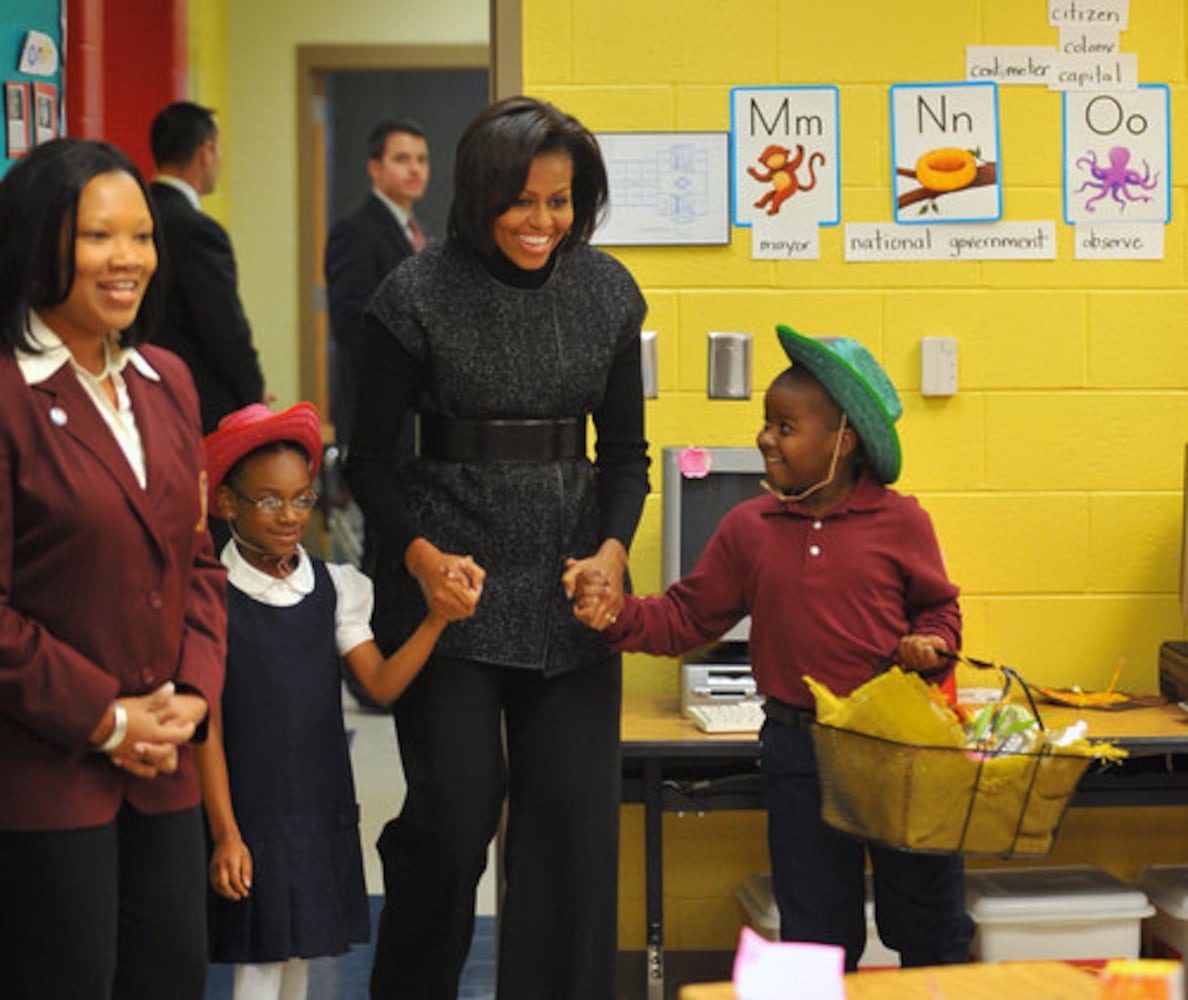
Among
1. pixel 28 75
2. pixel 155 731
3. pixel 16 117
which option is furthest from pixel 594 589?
pixel 28 75

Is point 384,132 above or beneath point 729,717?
above

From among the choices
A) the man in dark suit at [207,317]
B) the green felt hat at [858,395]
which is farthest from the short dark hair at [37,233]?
the man in dark suit at [207,317]

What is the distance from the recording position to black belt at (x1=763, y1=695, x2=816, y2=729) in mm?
2971

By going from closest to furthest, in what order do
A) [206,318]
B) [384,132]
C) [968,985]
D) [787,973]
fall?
[787,973] → [968,985] → [206,318] → [384,132]

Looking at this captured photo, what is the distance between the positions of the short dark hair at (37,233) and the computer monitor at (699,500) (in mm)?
1683

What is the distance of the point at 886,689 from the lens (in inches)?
106

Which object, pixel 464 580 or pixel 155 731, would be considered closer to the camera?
pixel 155 731

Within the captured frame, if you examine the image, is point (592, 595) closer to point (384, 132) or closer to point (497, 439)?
point (497, 439)

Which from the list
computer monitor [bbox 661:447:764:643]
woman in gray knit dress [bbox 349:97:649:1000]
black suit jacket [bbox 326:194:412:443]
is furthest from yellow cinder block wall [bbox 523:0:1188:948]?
black suit jacket [bbox 326:194:412:443]

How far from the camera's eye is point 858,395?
296 cm

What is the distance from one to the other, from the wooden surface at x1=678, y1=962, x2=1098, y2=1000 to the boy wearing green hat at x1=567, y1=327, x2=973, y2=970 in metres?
0.86

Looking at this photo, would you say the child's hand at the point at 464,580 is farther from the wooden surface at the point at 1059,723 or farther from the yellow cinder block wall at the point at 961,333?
the yellow cinder block wall at the point at 961,333

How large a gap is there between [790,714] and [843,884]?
0.89 ft

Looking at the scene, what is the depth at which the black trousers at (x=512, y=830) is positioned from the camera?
285cm
